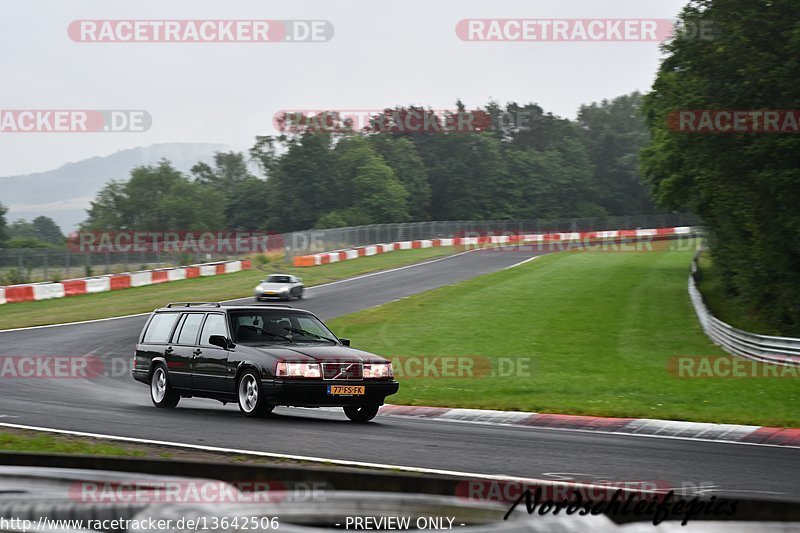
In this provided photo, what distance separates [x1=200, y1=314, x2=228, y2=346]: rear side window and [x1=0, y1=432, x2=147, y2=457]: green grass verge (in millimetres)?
3008

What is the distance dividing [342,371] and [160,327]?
13.3 ft

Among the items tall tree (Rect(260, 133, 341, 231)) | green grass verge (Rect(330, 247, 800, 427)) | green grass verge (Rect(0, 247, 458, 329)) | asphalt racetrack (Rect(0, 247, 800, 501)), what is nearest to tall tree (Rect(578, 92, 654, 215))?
tall tree (Rect(260, 133, 341, 231))

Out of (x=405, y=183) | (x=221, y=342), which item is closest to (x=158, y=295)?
(x=221, y=342)

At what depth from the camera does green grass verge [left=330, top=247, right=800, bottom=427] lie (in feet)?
55.7

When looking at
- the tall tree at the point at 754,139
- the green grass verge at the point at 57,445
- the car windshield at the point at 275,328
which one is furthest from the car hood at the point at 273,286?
the green grass verge at the point at 57,445

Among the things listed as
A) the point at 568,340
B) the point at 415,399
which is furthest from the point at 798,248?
the point at 415,399

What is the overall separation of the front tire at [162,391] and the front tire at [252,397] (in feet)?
6.39

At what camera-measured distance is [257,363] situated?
41.8 feet

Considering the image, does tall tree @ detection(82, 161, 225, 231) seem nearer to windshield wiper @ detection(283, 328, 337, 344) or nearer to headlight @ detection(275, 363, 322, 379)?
windshield wiper @ detection(283, 328, 337, 344)

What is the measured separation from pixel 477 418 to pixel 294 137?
321 feet

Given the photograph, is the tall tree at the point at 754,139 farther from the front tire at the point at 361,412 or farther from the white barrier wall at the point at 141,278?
the white barrier wall at the point at 141,278

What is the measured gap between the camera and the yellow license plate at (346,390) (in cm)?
1262

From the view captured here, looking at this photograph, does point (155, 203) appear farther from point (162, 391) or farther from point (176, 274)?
point (162, 391)

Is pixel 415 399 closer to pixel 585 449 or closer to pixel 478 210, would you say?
pixel 585 449
